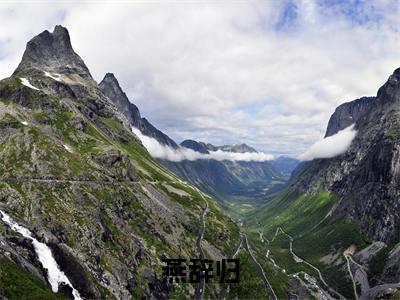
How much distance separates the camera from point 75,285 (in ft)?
487

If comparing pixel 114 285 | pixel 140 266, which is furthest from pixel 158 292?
pixel 114 285

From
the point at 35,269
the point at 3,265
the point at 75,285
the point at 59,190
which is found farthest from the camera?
the point at 59,190

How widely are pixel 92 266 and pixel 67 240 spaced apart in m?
15.1

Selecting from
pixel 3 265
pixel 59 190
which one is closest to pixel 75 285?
pixel 3 265

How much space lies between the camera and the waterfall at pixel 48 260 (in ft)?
472

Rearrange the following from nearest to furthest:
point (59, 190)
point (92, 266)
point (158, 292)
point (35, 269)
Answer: point (35, 269), point (92, 266), point (158, 292), point (59, 190)

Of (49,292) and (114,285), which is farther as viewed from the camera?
(114,285)

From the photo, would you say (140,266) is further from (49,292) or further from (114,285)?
(49,292)

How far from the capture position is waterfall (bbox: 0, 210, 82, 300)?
472 ft

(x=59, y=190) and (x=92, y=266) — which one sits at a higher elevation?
(x=59, y=190)

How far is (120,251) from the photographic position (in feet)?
619

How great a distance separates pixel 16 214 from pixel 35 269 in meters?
36.1

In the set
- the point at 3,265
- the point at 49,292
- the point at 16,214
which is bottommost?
the point at 49,292

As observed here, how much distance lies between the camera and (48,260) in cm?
14975
